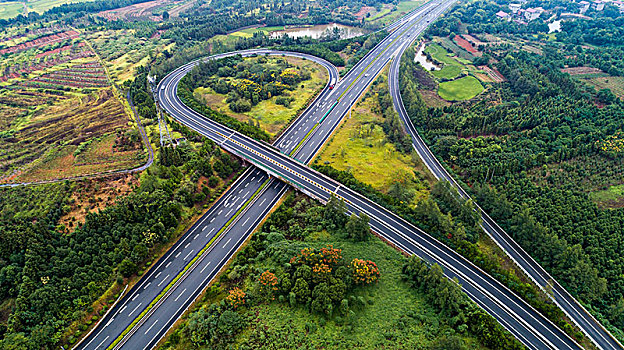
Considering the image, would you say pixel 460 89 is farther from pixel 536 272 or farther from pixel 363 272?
pixel 363 272

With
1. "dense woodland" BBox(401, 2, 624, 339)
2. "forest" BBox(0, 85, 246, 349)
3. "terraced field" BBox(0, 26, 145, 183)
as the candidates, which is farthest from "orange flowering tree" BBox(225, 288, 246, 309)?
"dense woodland" BBox(401, 2, 624, 339)

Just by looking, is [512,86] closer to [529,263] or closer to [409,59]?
[409,59]

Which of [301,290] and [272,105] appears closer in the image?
[301,290]

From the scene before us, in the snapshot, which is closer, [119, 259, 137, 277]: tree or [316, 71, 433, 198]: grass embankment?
[119, 259, 137, 277]: tree

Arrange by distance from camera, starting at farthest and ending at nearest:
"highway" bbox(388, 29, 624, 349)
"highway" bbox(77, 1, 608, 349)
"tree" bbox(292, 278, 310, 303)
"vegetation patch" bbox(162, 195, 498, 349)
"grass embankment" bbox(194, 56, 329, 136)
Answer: "grass embankment" bbox(194, 56, 329, 136), "highway" bbox(388, 29, 624, 349), "highway" bbox(77, 1, 608, 349), "tree" bbox(292, 278, 310, 303), "vegetation patch" bbox(162, 195, 498, 349)

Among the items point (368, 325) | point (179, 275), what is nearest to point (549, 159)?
point (368, 325)

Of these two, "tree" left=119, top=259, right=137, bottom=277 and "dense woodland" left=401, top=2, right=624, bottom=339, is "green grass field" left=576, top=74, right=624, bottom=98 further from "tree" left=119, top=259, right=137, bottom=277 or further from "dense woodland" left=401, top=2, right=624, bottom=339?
"tree" left=119, top=259, right=137, bottom=277

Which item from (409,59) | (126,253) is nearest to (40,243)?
(126,253)
